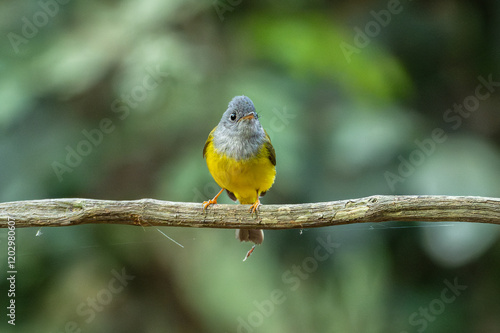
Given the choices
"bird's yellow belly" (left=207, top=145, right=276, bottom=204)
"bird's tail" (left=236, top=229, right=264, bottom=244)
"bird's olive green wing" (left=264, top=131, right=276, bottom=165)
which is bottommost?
"bird's tail" (left=236, top=229, right=264, bottom=244)

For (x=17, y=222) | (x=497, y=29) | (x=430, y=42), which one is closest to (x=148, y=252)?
(x=17, y=222)

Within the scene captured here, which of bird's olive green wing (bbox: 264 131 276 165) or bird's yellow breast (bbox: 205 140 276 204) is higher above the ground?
bird's olive green wing (bbox: 264 131 276 165)

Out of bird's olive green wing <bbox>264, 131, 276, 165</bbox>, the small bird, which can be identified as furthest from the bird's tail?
bird's olive green wing <bbox>264, 131, 276, 165</bbox>

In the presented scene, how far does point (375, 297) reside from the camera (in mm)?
3963

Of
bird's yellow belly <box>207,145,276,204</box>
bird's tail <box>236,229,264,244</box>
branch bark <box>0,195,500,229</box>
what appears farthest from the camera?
bird's tail <box>236,229,264,244</box>

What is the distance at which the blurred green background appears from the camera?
12.6ft

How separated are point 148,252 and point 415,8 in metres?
2.89

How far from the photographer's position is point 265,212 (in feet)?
8.63

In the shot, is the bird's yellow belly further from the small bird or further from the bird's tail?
the bird's tail

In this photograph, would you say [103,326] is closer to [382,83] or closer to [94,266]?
[94,266]

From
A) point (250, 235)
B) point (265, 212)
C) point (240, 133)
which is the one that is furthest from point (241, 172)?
point (265, 212)

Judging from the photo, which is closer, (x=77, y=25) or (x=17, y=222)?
(x=17, y=222)

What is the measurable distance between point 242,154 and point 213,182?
51 centimetres

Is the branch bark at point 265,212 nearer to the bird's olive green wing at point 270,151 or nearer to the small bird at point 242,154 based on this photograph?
the small bird at point 242,154
